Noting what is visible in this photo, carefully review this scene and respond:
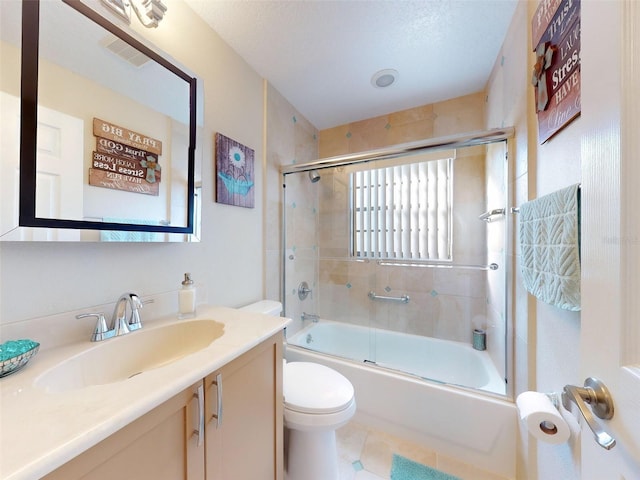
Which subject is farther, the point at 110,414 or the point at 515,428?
the point at 515,428

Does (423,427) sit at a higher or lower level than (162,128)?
lower

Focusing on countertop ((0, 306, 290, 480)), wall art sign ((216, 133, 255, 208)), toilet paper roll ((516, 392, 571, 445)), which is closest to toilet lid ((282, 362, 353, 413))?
countertop ((0, 306, 290, 480))

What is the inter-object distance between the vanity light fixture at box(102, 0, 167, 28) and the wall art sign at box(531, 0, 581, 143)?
1.51m

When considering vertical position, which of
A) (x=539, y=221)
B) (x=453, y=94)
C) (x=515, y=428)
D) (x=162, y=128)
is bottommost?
(x=515, y=428)

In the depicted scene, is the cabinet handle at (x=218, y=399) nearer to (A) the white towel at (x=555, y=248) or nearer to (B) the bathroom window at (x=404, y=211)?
(A) the white towel at (x=555, y=248)

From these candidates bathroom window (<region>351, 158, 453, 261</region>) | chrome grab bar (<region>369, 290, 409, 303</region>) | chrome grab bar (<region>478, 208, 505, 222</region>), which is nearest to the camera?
chrome grab bar (<region>478, 208, 505, 222</region>)

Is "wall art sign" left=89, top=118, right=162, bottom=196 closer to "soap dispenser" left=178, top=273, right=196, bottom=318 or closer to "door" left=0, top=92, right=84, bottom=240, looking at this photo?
"door" left=0, top=92, right=84, bottom=240

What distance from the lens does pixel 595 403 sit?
15.8 inches

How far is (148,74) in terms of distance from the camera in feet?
3.27

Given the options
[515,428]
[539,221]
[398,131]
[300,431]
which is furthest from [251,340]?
[398,131]

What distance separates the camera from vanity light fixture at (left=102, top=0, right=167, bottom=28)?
2.96 feet

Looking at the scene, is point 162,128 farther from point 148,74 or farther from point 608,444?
point 608,444

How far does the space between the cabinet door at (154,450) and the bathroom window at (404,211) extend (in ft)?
6.04

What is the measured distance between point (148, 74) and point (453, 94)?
2.09m
